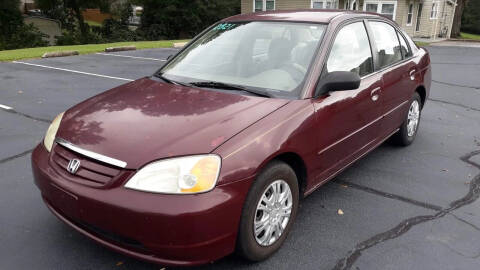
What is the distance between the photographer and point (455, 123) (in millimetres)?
6602

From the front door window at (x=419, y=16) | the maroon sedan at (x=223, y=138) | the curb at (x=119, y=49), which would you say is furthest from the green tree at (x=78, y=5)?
the maroon sedan at (x=223, y=138)

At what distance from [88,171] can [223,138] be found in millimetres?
849

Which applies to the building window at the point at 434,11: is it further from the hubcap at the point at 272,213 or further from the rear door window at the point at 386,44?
the hubcap at the point at 272,213

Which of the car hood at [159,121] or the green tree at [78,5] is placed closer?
the car hood at [159,121]

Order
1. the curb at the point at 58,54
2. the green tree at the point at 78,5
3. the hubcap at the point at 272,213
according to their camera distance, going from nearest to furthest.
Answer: the hubcap at the point at 272,213 < the curb at the point at 58,54 < the green tree at the point at 78,5

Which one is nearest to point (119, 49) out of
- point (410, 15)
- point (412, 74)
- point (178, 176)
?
point (412, 74)

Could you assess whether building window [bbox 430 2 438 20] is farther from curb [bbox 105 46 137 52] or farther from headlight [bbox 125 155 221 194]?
headlight [bbox 125 155 221 194]

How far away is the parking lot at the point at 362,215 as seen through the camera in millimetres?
2953

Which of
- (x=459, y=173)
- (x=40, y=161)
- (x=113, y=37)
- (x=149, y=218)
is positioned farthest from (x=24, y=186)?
(x=113, y=37)

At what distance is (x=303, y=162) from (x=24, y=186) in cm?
267

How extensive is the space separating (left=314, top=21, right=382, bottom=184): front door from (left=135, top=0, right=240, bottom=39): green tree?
3402 centimetres

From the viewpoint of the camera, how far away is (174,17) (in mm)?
36594

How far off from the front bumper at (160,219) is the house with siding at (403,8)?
85.4 ft

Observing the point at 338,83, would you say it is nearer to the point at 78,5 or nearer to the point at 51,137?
the point at 51,137
